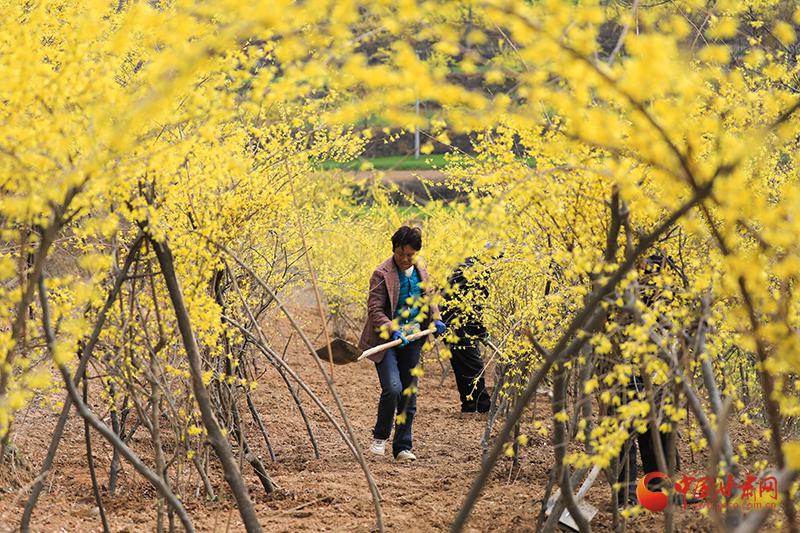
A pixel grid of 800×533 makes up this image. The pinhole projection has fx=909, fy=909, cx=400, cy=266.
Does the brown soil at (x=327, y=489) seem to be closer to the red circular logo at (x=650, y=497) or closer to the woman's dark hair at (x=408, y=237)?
the red circular logo at (x=650, y=497)

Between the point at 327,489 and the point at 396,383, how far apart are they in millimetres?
1298

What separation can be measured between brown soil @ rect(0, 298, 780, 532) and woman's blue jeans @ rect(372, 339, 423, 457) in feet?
0.77

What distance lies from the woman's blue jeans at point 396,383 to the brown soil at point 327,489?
0.77 ft

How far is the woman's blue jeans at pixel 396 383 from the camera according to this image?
7578 mm

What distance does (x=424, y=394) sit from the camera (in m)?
12.2

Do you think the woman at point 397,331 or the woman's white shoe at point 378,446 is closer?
the woman at point 397,331

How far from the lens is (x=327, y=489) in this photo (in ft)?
21.5

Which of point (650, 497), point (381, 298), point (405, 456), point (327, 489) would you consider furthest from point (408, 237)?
point (650, 497)

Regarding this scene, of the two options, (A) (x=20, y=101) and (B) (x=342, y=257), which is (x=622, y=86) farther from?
(B) (x=342, y=257)

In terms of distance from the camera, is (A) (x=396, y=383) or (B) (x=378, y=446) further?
(B) (x=378, y=446)

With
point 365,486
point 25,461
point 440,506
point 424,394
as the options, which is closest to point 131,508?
point 25,461
